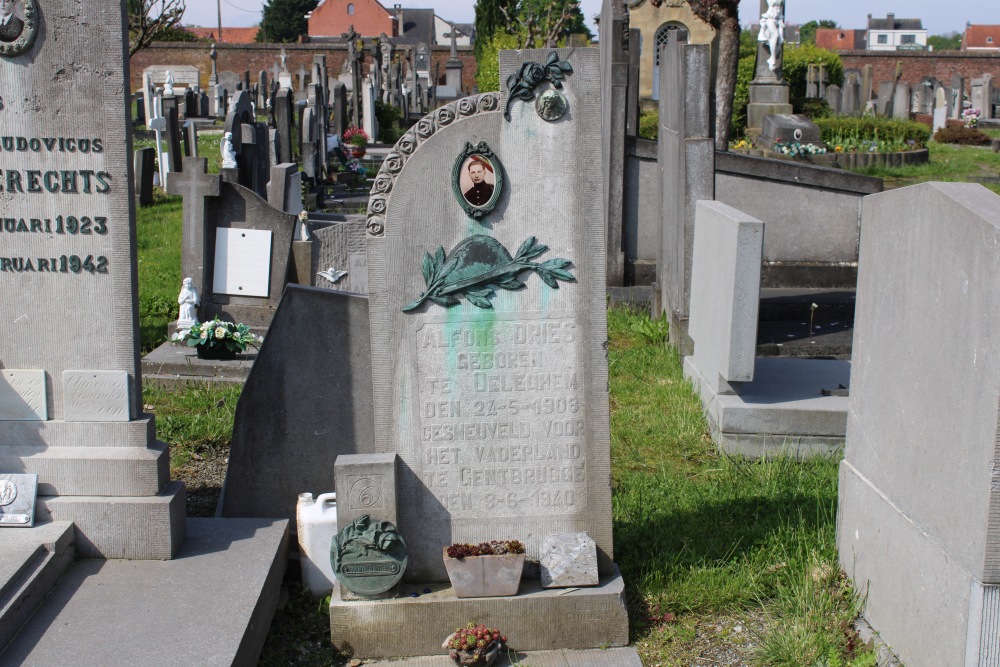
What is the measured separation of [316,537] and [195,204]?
466 cm

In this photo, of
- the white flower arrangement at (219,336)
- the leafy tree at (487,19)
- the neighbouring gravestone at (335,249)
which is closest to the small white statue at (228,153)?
the neighbouring gravestone at (335,249)

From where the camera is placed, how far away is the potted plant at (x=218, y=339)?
754 cm

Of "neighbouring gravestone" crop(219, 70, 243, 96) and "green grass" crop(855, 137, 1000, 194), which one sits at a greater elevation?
"neighbouring gravestone" crop(219, 70, 243, 96)

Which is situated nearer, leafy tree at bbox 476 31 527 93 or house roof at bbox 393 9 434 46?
leafy tree at bbox 476 31 527 93

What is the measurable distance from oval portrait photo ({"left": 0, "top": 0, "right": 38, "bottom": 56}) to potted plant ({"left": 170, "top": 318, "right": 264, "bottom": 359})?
12.2 feet

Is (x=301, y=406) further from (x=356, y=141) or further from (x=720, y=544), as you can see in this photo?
(x=356, y=141)

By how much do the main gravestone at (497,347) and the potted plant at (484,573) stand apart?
50mm

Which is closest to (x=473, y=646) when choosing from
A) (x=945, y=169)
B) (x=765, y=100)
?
(x=945, y=169)

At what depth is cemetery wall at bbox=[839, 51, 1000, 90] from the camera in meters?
57.0

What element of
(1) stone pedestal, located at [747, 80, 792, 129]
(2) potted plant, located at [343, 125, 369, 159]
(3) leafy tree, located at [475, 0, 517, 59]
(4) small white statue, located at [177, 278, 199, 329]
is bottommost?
(4) small white statue, located at [177, 278, 199, 329]

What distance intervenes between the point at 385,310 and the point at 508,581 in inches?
46.2

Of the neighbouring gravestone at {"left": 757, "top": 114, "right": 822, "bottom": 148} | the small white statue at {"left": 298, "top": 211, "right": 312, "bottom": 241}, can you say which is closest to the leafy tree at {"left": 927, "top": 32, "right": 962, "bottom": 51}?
the neighbouring gravestone at {"left": 757, "top": 114, "right": 822, "bottom": 148}

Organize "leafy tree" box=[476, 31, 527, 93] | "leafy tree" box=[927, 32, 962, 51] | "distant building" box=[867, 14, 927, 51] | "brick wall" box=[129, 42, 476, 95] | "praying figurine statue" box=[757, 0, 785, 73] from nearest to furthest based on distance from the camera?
"praying figurine statue" box=[757, 0, 785, 73] → "leafy tree" box=[476, 31, 527, 93] → "brick wall" box=[129, 42, 476, 95] → "distant building" box=[867, 14, 927, 51] → "leafy tree" box=[927, 32, 962, 51]

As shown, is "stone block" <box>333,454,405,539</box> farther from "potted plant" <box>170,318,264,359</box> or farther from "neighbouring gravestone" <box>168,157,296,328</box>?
"neighbouring gravestone" <box>168,157,296,328</box>
